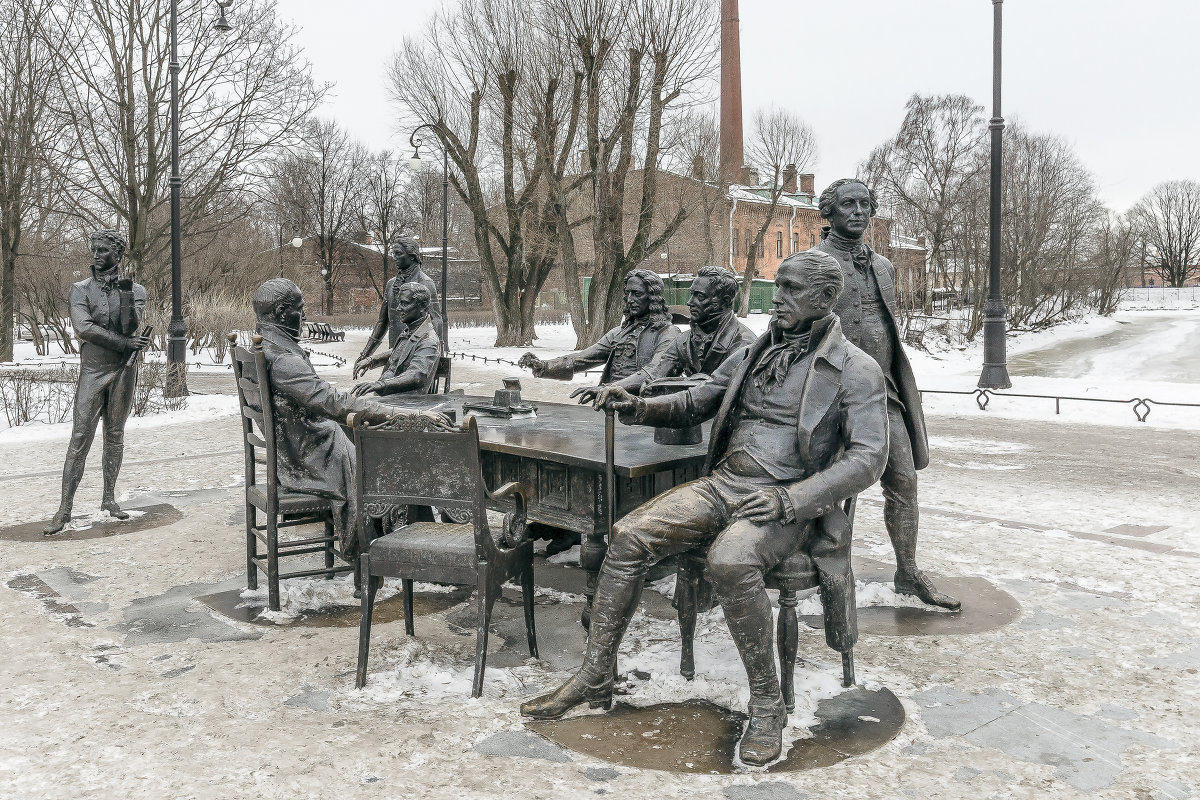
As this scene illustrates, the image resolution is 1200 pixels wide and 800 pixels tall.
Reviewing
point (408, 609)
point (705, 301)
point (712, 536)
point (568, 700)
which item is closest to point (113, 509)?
point (408, 609)

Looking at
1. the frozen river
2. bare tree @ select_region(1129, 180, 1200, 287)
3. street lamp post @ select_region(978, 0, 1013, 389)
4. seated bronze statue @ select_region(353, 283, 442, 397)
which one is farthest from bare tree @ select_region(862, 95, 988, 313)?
bare tree @ select_region(1129, 180, 1200, 287)

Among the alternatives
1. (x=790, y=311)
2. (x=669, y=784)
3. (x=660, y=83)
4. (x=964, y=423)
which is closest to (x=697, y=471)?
(x=790, y=311)

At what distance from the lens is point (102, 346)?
23.2 feet

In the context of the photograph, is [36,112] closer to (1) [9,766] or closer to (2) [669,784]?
(1) [9,766]

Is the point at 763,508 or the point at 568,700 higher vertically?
the point at 763,508

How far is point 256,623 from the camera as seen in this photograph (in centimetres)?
497

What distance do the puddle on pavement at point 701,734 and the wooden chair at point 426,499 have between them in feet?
1.99

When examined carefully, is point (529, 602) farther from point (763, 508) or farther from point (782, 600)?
point (763, 508)

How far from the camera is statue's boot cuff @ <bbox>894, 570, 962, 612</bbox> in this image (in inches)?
203

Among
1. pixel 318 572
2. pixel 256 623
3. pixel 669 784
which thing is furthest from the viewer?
pixel 318 572

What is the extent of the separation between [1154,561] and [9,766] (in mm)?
6200

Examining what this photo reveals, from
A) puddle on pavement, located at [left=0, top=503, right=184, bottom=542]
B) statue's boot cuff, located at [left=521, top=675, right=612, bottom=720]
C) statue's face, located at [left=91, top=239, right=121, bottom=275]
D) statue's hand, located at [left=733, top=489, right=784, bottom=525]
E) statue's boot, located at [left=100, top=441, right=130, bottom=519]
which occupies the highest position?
statue's face, located at [left=91, top=239, right=121, bottom=275]

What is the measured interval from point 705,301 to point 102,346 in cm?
468

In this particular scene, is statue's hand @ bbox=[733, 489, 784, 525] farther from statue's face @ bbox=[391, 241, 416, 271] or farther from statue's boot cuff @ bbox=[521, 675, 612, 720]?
statue's face @ bbox=[391, 241, 416, 271]
